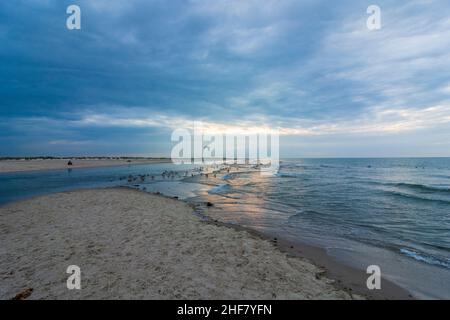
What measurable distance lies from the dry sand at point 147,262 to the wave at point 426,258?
4.84 m

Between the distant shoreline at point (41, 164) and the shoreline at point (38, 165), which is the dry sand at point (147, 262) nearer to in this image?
the shoreline at point (38, 165)

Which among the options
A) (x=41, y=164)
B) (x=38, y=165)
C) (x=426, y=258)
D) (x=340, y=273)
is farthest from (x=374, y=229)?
(x=41, y=164)

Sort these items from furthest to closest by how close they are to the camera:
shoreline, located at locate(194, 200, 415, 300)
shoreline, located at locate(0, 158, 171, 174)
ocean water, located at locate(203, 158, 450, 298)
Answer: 1. shoreline, located at locate(0, 158, 171, 174)
2. ocean water, located at locate(203, 158, 450, 298)
3. shoreline, located at locate(194, 200, 415, 300)

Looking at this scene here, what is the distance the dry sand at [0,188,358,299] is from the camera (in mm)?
5273

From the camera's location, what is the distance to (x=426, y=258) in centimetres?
854

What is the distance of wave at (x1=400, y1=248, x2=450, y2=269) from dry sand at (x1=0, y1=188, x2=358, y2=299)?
15.9 feet

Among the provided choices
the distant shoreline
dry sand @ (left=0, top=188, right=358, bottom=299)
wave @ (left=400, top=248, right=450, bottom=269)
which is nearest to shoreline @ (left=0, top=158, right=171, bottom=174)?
the distant shoreline

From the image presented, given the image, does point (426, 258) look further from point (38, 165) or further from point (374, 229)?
point (38, 165)

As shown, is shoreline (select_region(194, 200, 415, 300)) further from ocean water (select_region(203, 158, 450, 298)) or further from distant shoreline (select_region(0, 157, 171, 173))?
distant shoreline (select_region(0, 157, 171, 173))

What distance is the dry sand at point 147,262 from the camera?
527cm

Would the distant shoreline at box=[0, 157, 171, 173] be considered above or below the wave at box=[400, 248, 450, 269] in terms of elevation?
above

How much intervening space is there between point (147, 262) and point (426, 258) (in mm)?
10224

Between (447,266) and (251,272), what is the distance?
735 centimetres
